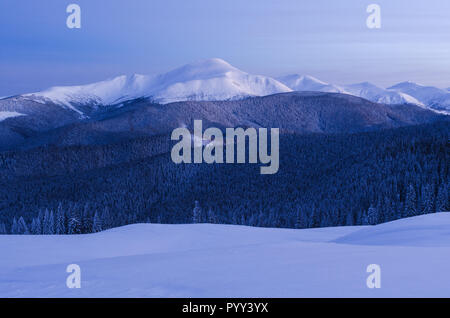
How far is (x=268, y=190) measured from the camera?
131 metres

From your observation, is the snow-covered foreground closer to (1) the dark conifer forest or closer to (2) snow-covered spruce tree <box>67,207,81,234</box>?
(2) snow-covered spruce tree <box>67,207,81,234</box>

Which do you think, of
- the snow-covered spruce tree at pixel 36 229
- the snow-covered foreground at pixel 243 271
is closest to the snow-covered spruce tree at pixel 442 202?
the snow-covered foreground at pixel 243 271

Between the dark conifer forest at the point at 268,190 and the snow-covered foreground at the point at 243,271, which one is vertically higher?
the snow-covered foreground at the point at 243,271

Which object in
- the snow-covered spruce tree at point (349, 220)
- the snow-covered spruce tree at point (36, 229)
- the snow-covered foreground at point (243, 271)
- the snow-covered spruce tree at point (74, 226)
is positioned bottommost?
the snow-covered spruce tree at point (36, 229)

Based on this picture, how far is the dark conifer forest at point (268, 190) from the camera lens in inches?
3369

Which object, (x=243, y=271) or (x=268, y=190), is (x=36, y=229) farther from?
(x=243, y=271)

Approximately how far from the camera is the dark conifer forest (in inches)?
3369

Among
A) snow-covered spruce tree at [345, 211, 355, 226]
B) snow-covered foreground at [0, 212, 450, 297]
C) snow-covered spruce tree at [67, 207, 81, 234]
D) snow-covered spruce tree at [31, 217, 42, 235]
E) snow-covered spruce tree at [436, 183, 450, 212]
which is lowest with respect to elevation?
snow-covered spruce tree at [31, 217, 42, 235]

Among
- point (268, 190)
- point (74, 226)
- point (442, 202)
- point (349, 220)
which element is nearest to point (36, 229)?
point (74, 226)

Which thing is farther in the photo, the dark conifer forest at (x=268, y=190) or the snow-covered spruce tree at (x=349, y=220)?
the dark conifer forest at (x=268, y=190)

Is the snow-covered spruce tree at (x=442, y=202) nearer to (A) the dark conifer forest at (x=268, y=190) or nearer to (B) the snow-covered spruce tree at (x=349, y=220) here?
(A) the dark conifer forest at (x=268, y=190)

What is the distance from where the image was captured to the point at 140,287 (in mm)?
8945

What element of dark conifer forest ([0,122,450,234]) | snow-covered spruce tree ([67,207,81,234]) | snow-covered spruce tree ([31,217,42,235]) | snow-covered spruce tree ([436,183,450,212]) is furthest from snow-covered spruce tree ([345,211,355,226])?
snow-covered spruce tree ([31,217,42,235])
